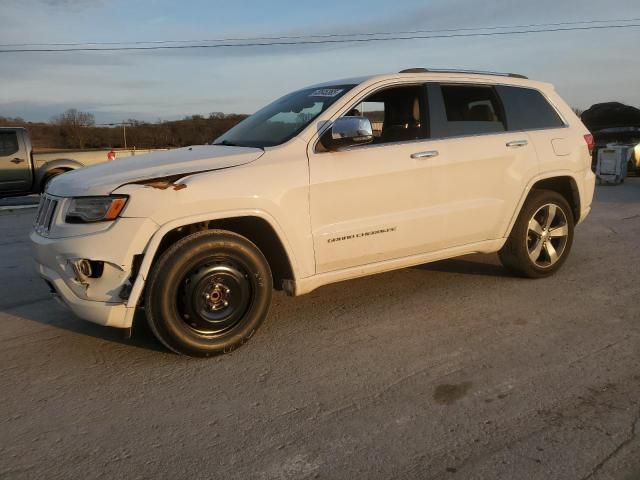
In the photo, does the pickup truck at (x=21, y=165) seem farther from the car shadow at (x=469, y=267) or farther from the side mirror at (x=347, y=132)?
the side mirror at (x=347, y=132)

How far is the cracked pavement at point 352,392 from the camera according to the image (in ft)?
8.94

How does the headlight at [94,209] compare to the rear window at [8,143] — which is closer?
the headlight at [94,209]

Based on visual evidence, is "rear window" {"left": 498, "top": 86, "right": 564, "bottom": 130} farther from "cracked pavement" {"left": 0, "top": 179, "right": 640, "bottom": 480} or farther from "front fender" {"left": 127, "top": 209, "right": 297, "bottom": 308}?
"front fender" {"left": 127, "top": 209, "right": 297, "bottom": 308}

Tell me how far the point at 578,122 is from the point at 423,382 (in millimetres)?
3576

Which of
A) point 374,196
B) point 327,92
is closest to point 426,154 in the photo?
point 374,196

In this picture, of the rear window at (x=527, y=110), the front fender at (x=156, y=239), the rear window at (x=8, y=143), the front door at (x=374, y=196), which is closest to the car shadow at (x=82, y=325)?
the front fender at (x=156, y=239)

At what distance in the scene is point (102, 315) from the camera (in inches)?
143

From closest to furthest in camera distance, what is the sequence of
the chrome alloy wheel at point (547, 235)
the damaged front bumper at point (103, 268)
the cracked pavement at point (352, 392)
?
the cracked pavement at point (352, 392) → the damaged front bumper at point (103, 268) → the chrome alloy wheel at point (547, 235)

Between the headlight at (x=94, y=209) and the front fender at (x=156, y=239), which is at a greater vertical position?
the headlight at (x=94, y=209)

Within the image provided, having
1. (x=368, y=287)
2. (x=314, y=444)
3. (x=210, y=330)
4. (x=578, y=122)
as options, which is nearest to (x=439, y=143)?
(x=368, y=287)

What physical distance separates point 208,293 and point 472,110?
2808 mm

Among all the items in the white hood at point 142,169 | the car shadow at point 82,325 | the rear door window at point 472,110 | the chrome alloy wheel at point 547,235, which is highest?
the rear door window at point 472,110

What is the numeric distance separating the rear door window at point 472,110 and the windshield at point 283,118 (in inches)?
36.4

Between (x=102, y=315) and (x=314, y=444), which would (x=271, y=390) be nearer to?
(x=314, y=444)
